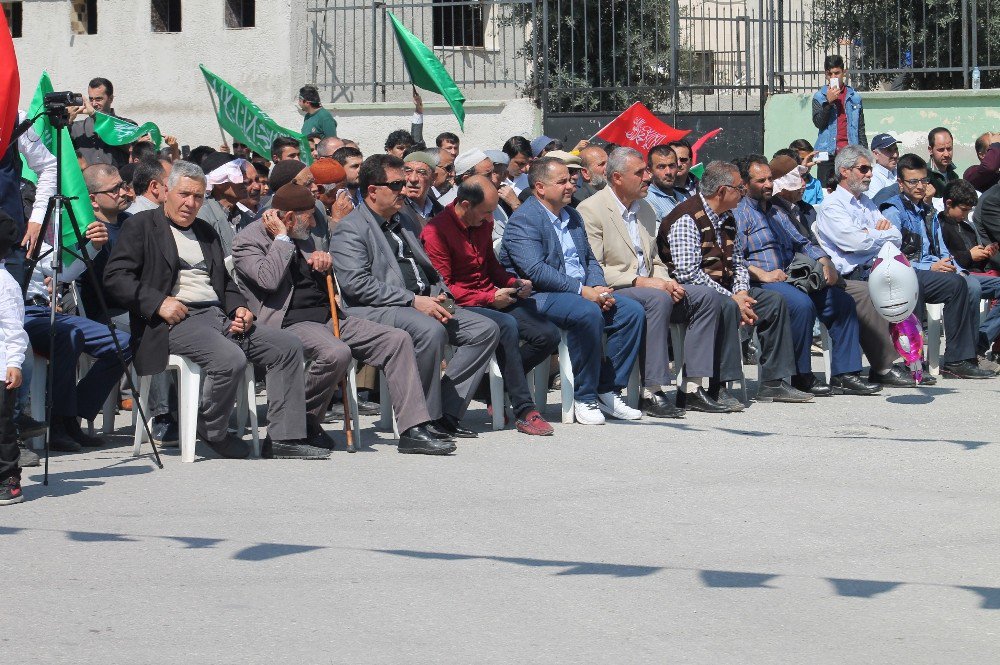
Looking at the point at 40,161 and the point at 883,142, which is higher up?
the point at 883,142

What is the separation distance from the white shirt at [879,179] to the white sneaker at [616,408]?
5.12m

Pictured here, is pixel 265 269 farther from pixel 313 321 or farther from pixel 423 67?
pixel 423 67

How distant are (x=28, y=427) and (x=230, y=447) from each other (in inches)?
50.8

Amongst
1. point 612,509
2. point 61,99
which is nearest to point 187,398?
point 61,99

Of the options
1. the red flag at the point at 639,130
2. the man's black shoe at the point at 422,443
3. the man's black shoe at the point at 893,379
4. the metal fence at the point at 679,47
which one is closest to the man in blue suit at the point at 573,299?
the man's black shoe at the point at 422,443

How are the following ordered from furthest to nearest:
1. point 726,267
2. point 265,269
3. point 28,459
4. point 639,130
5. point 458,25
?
point 458,25 → point 639,130 → point 726,267 → point 265,269 → point 28,459

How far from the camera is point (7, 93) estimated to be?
8977 mm

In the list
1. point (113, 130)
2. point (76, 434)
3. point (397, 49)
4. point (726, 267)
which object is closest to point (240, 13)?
point (397, 49)

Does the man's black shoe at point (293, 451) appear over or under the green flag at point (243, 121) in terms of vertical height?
under

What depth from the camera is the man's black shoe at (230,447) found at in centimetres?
923

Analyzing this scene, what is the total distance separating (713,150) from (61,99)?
A: 13174 millimetres

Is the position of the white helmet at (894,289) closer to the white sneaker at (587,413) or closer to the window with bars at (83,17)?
the white sneaker at (587,413)

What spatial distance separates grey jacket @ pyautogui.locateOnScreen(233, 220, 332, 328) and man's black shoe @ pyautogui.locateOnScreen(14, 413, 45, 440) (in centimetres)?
169

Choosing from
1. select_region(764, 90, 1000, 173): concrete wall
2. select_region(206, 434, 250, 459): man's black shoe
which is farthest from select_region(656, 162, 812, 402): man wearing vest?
select_region(764, 90, 1000, 173): concrete wall
